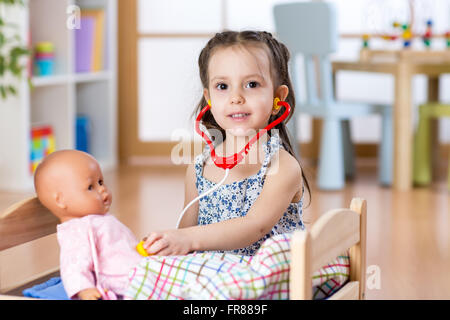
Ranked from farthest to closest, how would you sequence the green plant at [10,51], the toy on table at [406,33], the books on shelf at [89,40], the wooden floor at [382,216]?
the books on shelf at [89,40] → the toy on table at [406,33] → the green plant at [10,51] → the wooden floor at [382,216]

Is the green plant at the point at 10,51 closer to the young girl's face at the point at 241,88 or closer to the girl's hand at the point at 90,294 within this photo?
the young girl's face at the point at 241,88

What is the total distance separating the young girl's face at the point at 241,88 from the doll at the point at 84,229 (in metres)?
0.25

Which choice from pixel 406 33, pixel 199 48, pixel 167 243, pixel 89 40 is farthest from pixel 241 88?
pixel 199 48

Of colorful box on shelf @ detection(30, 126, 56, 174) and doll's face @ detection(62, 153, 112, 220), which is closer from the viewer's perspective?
doll's face @ detection(62, 153, 112, 220)

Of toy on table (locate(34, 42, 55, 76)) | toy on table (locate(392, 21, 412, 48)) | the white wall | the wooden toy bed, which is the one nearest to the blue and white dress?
the wooden toy bed

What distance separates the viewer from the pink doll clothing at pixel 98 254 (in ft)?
3.75

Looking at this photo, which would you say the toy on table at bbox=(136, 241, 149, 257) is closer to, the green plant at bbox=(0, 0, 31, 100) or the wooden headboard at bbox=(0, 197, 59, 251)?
the wooden headboard at bbox=(0, 197, 59, 251)

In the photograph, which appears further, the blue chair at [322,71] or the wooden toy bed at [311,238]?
the blue chair at [322,71]

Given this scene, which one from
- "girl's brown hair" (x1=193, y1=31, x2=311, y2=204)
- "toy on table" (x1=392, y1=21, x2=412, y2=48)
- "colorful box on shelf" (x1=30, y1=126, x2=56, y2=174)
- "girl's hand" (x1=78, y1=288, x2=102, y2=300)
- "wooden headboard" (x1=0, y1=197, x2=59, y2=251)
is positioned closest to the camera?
"girl's hand" (x1=78, y1=288, x2=102, y2=300)

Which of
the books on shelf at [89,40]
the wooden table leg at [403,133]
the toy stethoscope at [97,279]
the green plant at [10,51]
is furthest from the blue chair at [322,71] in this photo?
the toy stethoscope at [97,279]

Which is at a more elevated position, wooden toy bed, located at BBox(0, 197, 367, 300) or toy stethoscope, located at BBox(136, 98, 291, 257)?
toy stethoscope, located at BBox(136, 98, 291, 257)

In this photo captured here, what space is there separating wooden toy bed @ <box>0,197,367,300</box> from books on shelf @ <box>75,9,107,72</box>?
2.72m

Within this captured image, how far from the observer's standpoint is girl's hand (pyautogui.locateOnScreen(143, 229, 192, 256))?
1.17 meters

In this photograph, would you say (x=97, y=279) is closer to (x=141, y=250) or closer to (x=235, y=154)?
(x=141, y=250)
